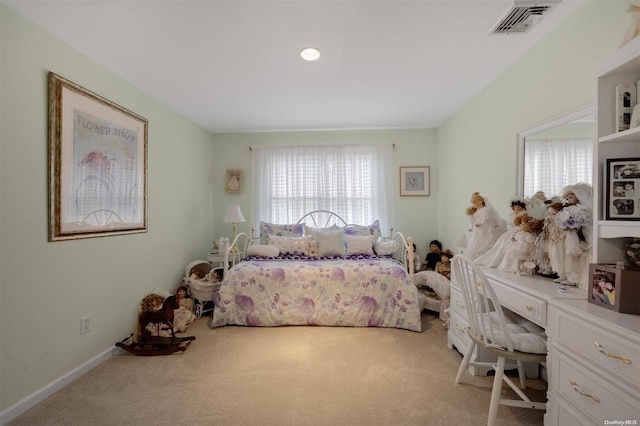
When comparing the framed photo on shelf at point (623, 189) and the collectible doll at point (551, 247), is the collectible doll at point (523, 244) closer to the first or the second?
the collectible doll at point (551, 247)

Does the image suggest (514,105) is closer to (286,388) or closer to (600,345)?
(600,345)

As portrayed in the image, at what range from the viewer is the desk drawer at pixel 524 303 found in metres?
1.44

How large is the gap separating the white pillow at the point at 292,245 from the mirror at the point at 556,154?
2.28 m

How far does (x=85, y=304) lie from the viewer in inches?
84.5

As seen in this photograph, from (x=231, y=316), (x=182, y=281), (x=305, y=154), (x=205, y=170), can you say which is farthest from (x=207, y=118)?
(x=231, y=316)

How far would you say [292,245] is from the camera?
11.9 ft

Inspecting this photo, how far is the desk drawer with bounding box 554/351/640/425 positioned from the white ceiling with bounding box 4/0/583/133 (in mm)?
1867

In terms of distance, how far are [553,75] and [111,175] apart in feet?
10.9

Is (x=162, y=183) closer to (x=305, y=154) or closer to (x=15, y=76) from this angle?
(x=15, y=76)

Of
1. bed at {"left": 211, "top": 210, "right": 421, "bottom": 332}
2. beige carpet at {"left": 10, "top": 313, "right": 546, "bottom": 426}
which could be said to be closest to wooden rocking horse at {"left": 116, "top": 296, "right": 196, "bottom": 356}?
beige carpet at {"left": 10, "top": 313, "right": 546, "bottom": 426}

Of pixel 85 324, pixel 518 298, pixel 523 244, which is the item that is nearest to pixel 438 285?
pixel 523 244

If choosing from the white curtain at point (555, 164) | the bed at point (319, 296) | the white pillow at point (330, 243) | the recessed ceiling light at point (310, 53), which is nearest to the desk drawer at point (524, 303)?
the white curtain at point (555, 164)

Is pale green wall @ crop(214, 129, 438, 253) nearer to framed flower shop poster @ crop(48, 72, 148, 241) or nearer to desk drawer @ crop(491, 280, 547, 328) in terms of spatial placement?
framed flower shop poster @ crop(48, 72, 148, 241)

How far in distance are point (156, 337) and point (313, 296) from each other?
4.83ft
